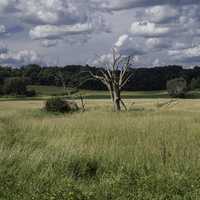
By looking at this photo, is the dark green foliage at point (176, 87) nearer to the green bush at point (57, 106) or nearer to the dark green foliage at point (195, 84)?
the dark green foliage at point (195, 84)

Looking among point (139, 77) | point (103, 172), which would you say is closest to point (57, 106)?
point (103, 172)

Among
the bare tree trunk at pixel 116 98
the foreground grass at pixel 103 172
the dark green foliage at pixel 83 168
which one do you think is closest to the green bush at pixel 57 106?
the bare tree trunk at pixel 116 98

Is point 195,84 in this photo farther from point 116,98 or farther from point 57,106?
point 57,106

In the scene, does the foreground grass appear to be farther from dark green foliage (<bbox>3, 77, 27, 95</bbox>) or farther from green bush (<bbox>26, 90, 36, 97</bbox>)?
green bush (<bbox>26, 90, 36, 97</bbox>)

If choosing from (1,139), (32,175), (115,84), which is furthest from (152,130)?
(115,84)

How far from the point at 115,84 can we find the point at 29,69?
9564cm

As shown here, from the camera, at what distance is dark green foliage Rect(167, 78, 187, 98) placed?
109 metres

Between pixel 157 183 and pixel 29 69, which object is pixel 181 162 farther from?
pixel 29 69

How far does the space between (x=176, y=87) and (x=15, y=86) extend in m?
36.4

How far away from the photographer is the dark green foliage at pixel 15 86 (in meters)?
109

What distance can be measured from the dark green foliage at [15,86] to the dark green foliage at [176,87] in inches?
1337

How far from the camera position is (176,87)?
109 metres

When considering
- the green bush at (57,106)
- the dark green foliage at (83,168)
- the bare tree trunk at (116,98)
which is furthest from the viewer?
the bare tree trunk at (116,98)

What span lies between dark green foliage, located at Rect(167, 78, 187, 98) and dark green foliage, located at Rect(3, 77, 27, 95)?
33966 mm
